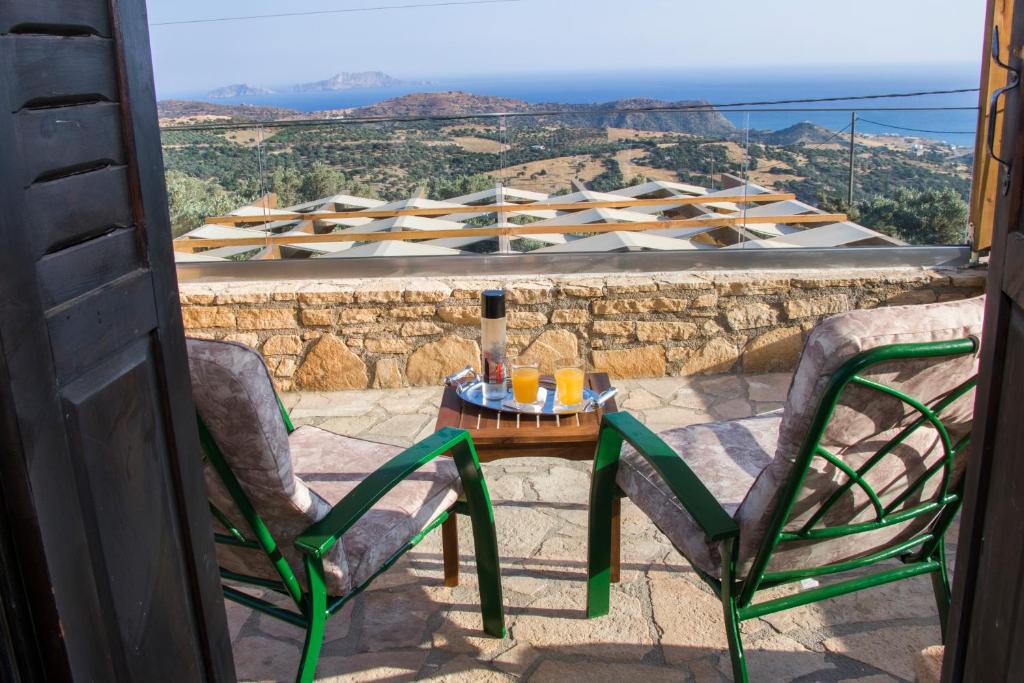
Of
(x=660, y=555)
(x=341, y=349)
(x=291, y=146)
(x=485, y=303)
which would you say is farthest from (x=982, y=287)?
(x=291, y=146)

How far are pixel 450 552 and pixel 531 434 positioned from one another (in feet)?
1.35

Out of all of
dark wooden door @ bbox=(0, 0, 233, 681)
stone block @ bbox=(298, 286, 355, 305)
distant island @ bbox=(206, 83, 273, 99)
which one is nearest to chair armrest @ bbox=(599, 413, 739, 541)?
dark wooden door @ bbox=(0, 0, 233, 681)

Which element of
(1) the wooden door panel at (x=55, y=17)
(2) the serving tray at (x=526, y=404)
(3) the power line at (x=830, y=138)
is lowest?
(2) the serving tray at (x=526, y=404)

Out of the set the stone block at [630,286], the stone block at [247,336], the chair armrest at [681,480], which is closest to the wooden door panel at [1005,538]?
the chair armrest at [681,480]

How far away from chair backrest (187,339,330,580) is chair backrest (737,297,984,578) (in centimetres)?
89

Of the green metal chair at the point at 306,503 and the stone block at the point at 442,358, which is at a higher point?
the green metal chair at the point at 306,503

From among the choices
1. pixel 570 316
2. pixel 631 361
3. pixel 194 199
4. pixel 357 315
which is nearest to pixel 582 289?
pixel 570 316

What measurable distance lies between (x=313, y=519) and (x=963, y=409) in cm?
124

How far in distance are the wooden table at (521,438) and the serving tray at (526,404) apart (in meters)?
0.02

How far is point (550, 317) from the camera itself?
391cm

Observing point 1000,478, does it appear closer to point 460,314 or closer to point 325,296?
point 460,314

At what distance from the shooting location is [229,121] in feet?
13.5

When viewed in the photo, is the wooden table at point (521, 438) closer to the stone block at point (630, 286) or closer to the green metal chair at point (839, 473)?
the green metal chair at point (839, 473)

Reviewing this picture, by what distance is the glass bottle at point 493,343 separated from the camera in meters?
2.52
